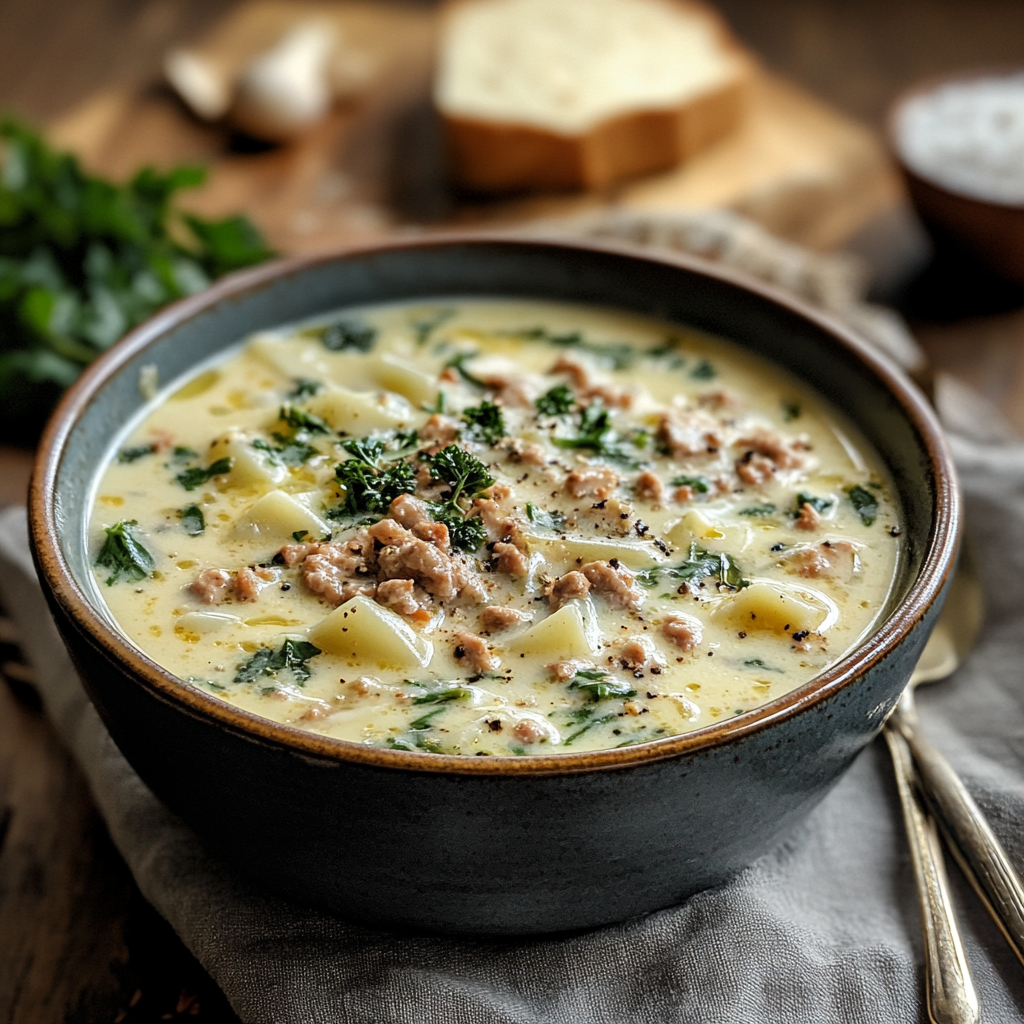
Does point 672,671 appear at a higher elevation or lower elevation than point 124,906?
higher

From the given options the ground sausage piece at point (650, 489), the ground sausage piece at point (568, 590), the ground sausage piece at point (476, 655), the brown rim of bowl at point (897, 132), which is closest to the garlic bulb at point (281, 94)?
the brown rim of bowl at point (897, 132)

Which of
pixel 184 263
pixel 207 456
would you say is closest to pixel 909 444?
pixel 207 456

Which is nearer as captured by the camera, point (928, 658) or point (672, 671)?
point (672, 671)

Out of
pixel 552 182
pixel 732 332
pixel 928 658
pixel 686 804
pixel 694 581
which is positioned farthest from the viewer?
pixel 552 182

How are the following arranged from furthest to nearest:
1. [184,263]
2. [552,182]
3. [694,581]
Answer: [552,182]
[184,263]
[694,581]

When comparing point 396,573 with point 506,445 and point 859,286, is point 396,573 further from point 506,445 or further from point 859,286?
point 859,286

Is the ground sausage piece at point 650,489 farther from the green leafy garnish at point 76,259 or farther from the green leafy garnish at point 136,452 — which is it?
the green leafy garnish at point 76,259

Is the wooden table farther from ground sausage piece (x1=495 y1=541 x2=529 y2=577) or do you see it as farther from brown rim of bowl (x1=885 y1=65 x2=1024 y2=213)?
ground sausage piece (x1=495 y1=541 x2=529 y2=577)

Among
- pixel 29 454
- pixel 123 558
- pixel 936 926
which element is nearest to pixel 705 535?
pixel 936 926
